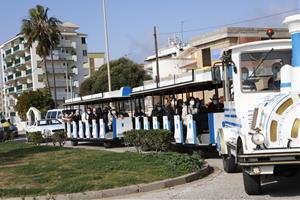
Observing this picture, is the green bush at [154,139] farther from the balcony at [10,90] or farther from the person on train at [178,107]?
the balcony at [10,90]

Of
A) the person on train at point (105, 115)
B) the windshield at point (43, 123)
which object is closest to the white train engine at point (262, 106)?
the person on train at point (105, 115)

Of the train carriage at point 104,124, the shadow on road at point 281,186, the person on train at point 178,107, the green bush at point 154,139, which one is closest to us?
the shadow on road at point 281,186

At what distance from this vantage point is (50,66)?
97438 mm

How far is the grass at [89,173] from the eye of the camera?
35.0 feet

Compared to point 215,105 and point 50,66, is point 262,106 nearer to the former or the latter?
point 215,105

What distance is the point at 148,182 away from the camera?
429 inches

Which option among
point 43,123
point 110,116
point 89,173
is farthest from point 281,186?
point 43,123

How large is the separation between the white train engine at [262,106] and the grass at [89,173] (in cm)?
176

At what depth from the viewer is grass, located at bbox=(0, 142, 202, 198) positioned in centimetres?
1068

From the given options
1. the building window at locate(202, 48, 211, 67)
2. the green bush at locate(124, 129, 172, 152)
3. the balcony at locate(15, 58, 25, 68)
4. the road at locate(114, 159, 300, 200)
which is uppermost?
the balcony at locate(15, 58, 25, 68)

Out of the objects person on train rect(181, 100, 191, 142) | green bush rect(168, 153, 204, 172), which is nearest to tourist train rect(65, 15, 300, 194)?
green bush rect(168, 153, 204, 172)

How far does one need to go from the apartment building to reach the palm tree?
3153 cm

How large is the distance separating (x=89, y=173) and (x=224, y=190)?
3.89m

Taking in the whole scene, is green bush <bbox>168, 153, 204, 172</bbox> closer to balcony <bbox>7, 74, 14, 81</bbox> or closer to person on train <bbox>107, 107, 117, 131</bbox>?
person on train <bbox>107, 107, 117, 131</bbox>
